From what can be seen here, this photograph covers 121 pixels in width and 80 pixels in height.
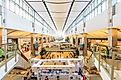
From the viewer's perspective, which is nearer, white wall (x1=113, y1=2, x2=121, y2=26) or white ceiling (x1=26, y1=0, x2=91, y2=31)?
white wall (x1=113, y1=2, x2=121, y2=26)

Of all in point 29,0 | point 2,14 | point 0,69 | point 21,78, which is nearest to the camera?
point 0,69

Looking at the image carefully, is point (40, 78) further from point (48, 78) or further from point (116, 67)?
point (116, 67)

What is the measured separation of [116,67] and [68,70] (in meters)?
1.99

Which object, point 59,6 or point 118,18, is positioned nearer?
point 118,18

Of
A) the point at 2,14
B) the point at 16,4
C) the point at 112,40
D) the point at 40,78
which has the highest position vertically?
the point at 16,4

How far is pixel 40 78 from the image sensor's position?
7.98 meters

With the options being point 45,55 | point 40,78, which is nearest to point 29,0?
point 45,55

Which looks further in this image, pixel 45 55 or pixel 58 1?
pixel 45 55

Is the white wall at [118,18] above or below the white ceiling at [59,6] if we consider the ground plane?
below

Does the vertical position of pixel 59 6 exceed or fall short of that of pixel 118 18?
it exceeds it

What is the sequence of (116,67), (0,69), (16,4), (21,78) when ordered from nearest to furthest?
(116,67) < (0,69) < (21,78) < (16,4)

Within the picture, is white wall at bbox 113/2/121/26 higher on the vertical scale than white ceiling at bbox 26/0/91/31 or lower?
lower

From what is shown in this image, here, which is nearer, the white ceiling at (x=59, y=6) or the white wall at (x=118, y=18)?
the white wall at (x=118, y=18)

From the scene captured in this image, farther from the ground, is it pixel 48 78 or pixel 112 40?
pixel 112 40
